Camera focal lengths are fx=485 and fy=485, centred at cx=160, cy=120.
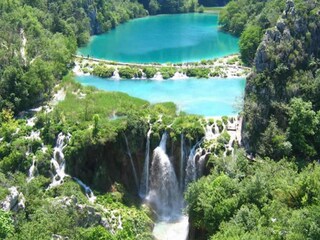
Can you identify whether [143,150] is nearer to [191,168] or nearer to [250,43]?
[191,168]

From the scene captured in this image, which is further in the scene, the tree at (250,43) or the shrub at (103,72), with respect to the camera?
A: the tree at (250,43)

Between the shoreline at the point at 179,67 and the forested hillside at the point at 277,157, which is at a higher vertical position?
the forested hillside at the point at 277,157

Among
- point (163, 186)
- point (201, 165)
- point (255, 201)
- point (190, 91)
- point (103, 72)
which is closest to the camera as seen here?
point (255, 201)

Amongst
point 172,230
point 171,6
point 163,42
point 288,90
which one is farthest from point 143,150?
point 171,6

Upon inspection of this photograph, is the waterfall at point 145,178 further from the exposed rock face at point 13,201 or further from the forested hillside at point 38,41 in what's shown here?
the forested hillside at point 38,41

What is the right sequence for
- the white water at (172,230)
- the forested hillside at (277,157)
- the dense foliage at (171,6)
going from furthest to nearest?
the dense foliage at (171,6), the white water at (172,230), the forested hillside at (277,157)

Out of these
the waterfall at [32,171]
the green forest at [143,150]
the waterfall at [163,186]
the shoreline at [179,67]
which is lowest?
the waterfall at [163,186]

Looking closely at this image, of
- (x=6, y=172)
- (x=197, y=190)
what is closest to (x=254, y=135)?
(x=197, y=190)

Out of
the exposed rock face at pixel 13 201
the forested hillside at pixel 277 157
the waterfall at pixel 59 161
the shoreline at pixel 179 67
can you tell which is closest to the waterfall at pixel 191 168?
the forested hillside at pixel 277 157
